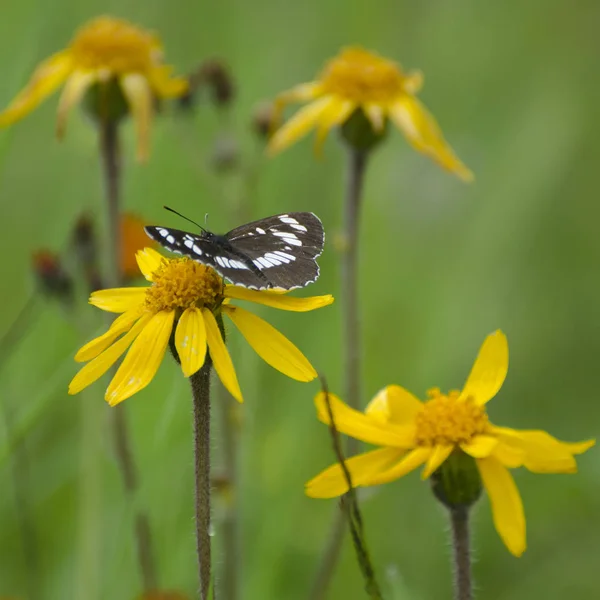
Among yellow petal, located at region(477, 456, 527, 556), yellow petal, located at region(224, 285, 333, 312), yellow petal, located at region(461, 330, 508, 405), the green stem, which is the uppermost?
yellow petal, located at region(224, 285, 333, 312)

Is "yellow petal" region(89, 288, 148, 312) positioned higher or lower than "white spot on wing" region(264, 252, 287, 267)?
lower

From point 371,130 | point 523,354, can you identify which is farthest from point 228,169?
point 523,354

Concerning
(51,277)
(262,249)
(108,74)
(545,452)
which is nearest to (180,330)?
(262,249)

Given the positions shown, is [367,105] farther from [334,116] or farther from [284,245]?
[284,245]

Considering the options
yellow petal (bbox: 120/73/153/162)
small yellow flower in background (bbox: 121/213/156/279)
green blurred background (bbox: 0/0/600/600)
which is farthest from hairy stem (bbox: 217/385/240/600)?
yellow petal (bbox: 120/73/153/162)

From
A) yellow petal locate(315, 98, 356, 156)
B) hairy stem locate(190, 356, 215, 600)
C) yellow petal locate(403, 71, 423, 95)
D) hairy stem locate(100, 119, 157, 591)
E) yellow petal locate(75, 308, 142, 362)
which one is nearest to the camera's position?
hairy stem locate(190, 356, 215, 600)

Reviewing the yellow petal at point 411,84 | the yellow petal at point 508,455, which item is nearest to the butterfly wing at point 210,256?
the yellow petal at point 508,455

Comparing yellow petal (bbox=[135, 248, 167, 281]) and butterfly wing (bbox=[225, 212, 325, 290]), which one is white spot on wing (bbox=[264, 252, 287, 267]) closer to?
butterfly wing (bbox=[225, 212, 325, 290])
